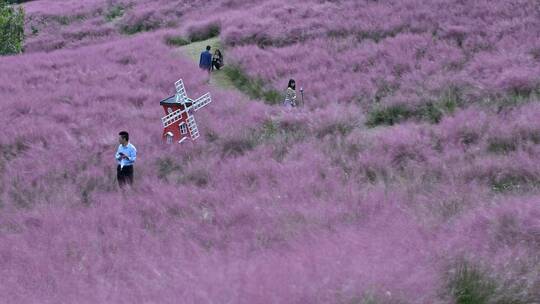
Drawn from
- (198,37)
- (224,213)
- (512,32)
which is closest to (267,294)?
(224,213)

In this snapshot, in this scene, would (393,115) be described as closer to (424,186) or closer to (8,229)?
(424,186)

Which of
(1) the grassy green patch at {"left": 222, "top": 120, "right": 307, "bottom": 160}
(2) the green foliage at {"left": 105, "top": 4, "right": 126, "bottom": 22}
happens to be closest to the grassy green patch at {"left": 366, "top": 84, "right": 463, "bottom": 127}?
(1) the grassy green patch at {"left": 222, "top": 120, "right": 307, "bottom": 160}

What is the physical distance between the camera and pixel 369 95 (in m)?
13.8

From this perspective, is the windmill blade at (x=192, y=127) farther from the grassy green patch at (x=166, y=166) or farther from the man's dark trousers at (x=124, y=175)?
the man's dark trousers at (x=124, y=175)

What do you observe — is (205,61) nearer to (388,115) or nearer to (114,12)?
(388,115)

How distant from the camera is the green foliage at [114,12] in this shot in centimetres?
3296

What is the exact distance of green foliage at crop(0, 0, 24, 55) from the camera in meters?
22.4

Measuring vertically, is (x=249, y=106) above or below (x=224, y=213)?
below

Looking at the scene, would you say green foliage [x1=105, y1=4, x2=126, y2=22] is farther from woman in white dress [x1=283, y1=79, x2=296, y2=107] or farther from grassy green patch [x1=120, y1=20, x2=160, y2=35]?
woman in white dress [x1=283, y1=79, x2=296, y2=107]

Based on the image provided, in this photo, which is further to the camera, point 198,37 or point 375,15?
point 198,37

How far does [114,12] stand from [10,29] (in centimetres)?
1086

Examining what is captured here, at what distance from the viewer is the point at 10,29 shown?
23.4 metres

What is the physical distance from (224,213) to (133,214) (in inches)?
60.0

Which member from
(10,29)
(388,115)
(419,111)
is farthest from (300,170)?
(10,29)
